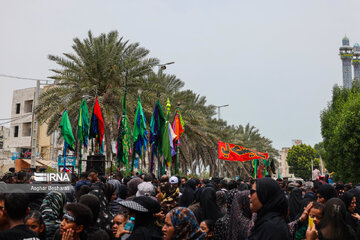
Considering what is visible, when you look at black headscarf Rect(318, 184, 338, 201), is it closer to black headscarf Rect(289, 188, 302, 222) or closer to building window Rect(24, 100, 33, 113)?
black headscarf Rect(289, 188, 302, 222)

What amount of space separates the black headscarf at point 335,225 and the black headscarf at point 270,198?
0.51m

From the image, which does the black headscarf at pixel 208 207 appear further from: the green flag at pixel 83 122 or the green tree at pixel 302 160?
the green tree at pixel 302 160

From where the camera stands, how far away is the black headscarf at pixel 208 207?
6.30 metres

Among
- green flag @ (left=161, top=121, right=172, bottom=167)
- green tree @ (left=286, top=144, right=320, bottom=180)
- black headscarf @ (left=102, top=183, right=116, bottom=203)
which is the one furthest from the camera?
green tree @ (left=286, top=144, right=320, bottom=180)

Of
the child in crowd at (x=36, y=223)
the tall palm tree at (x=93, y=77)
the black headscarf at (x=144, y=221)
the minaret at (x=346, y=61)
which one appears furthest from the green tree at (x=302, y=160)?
the child in crowd at (x=36, y=223)

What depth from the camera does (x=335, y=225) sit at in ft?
13.0

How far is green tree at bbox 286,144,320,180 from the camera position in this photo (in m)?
96.7

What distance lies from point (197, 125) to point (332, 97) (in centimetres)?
1633

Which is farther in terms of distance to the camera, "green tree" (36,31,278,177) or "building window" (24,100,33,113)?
"building window" (24,100,33,113)

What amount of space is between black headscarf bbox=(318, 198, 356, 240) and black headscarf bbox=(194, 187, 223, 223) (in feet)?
7.87

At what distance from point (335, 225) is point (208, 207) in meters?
2.57

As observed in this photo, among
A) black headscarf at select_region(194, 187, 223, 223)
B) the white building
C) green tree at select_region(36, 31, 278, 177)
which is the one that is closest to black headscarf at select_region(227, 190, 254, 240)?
black headscarf at select_region(194, 187, 223, 223)

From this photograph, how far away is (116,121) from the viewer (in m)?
22.0

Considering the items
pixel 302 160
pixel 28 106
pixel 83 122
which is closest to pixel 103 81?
pixel 83 122
